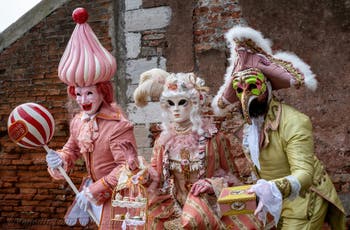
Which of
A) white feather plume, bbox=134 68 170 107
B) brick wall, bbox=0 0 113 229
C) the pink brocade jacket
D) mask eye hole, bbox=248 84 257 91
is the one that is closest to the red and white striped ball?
the pink brocade jacket

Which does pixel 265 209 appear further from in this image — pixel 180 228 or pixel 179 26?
pixel 179 26

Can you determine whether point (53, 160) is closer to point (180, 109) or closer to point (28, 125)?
point (28, 125)

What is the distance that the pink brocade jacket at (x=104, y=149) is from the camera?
4.25m

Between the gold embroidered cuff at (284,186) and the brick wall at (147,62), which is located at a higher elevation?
the brick wall at (147,62)

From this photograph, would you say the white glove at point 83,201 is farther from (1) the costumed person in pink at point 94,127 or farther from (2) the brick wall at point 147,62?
(2) the brick wall at point 147,62

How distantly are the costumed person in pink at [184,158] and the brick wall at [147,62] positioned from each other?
0.43m

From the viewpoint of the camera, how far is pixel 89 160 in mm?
4441

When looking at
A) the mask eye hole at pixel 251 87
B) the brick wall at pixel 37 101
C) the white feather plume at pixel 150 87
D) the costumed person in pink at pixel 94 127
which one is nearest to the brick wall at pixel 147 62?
the brick wall at pixel 37 101

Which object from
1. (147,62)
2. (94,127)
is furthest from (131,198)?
(147,62)

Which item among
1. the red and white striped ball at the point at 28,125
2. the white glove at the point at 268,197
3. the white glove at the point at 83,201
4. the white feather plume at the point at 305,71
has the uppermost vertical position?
the white feather plume at the point at 305,71

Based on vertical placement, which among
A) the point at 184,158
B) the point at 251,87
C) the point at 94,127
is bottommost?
the point at 184,158

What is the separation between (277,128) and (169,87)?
93cm

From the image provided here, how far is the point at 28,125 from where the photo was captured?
4.38 m

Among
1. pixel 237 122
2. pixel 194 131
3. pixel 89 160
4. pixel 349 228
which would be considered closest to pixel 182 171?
pixel 194 131
